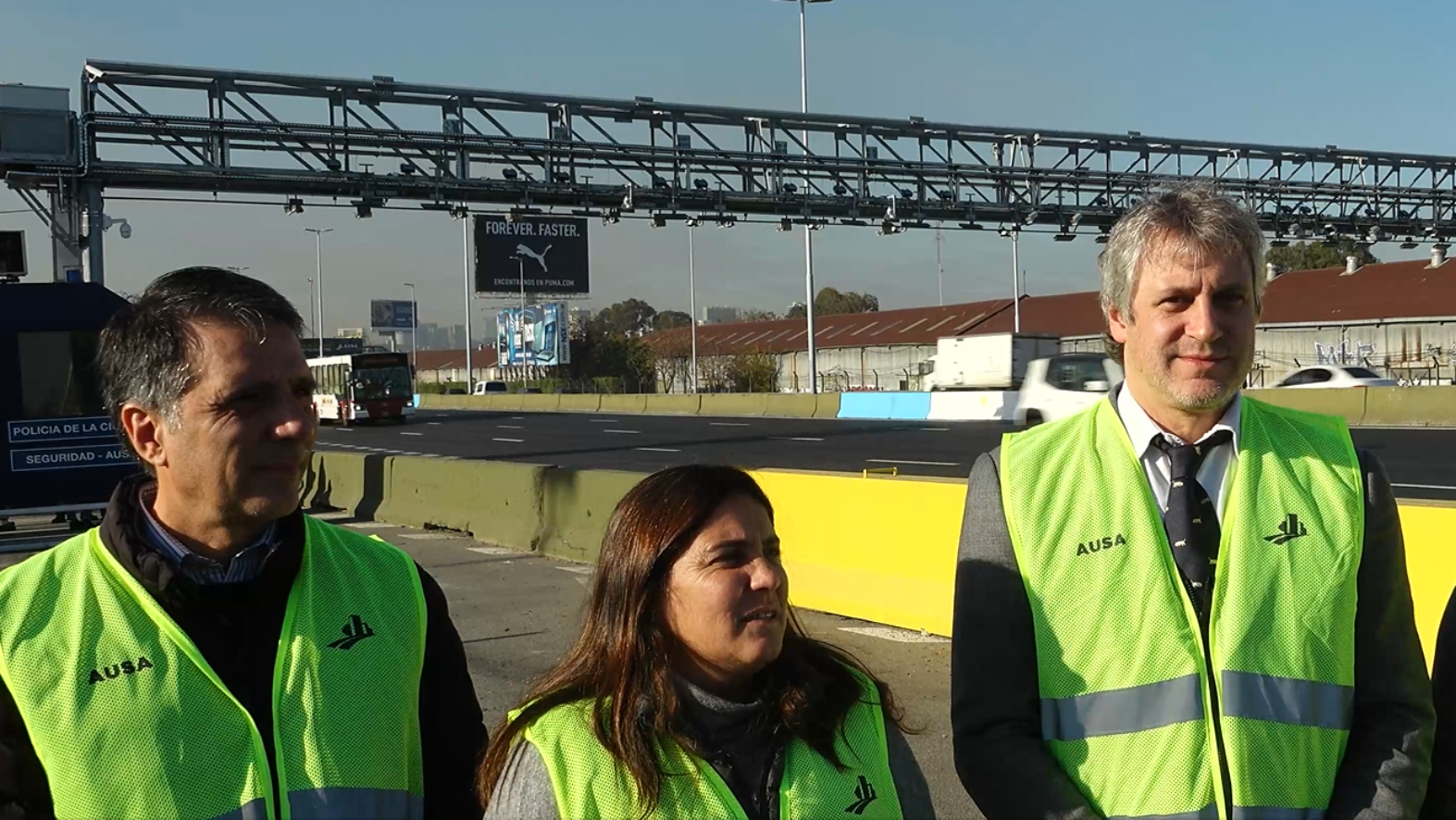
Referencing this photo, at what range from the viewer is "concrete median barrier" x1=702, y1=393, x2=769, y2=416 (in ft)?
146

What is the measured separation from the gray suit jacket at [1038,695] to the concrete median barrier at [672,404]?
44417 mm

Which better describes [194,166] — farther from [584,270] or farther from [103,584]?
[584,270]

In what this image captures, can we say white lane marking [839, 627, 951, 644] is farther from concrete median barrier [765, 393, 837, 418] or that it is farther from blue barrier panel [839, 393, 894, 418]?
concrete median barrier [765, 393, 837, 418]

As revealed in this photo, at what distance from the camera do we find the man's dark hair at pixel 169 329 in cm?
242

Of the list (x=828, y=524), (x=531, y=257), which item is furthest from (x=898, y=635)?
(x=531, y=257)

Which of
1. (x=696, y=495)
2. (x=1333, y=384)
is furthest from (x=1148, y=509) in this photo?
(x=1333, y=384)

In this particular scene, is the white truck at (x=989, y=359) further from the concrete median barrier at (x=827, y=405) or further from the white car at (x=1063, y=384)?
the white car at (x=1063, y=384)

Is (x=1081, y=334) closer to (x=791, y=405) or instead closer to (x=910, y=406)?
(x=791, y=405)

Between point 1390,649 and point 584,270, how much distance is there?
197 ft

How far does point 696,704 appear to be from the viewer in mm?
2369

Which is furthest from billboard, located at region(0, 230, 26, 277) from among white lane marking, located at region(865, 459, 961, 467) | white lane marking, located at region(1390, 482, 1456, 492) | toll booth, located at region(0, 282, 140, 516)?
white lane marking, located at region(1390, 482, 1456, 492)

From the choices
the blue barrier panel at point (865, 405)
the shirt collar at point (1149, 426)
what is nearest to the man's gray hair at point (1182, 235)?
the shirt collar at point (1149, 426)

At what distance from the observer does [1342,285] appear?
58250mm

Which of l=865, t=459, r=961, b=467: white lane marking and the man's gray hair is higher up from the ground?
the man's gray hair
